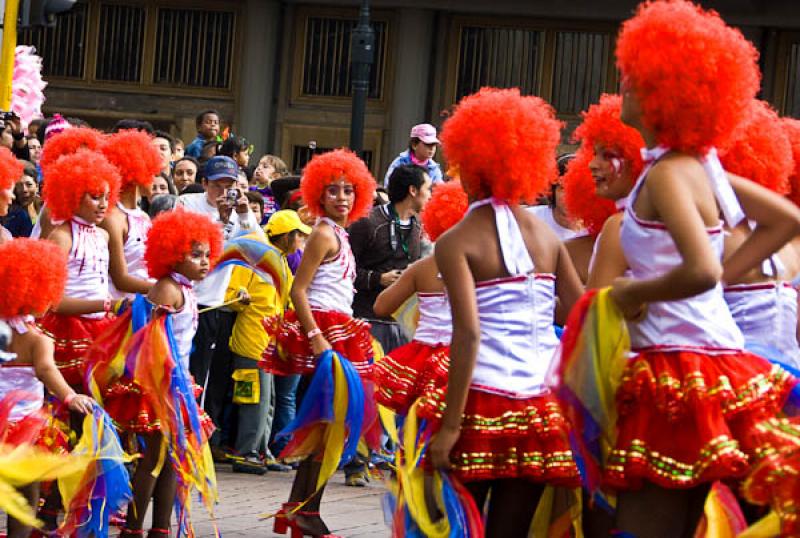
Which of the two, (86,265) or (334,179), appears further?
(334,179)

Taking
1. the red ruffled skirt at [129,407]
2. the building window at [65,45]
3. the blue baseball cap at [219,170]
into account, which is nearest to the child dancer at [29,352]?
the red ruffled skirt at [129,407]

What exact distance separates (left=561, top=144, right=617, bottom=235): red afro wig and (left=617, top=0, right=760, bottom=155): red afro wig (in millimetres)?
1599

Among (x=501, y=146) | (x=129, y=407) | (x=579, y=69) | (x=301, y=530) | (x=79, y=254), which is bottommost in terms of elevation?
(x=301, y=530)

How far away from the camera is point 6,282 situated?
7012 millimetres

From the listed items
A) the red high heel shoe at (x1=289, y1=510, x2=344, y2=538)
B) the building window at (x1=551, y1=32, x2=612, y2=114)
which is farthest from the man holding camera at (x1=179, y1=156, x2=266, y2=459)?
the building window at (x1=551, y1=32, x2=612, y2=114)

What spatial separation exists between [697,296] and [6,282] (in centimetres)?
331

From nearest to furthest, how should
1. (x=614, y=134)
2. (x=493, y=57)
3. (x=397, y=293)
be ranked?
1. (x=614, y=134)
2. (x=397, y=293)
3. (x=493, y=57)

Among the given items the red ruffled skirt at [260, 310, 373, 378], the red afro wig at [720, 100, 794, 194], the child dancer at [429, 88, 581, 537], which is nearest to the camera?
the child dancer at [429, 88, 581, 537]

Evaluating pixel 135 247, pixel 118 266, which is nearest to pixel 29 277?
pixel 118 266

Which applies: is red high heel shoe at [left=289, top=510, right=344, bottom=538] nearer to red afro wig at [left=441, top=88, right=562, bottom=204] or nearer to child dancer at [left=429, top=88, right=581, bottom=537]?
child dancer at [left=429, top=88, right=581, bottom=537]

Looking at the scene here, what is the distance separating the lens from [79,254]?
26.3 ft

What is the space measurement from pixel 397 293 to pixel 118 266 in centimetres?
179

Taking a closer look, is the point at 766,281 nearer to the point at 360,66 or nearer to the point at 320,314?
the point at 320,314

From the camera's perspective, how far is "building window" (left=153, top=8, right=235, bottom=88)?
20.2 m
